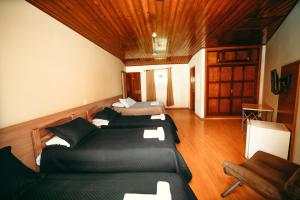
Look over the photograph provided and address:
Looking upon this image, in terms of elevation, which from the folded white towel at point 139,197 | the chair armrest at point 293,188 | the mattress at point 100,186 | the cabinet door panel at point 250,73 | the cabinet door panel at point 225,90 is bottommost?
the mattress at point 100,186

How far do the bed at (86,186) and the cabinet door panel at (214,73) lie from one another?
13.8 ft

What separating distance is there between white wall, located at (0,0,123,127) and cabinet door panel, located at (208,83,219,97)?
391cm

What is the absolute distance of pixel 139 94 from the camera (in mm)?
7051

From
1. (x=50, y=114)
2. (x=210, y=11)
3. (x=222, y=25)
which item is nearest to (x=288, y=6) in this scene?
(x=222, y=25)

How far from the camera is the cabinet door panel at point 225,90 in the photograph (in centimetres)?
486

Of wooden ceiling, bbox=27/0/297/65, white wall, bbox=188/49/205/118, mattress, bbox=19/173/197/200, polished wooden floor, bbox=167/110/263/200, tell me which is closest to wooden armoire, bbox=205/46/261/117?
white wall, bbox=188/49/205/118

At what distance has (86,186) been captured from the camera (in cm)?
128

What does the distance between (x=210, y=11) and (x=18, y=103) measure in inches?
117

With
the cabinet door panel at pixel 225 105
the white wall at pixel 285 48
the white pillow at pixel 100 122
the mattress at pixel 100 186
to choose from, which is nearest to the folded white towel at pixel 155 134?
the mattress at pixel 100 186

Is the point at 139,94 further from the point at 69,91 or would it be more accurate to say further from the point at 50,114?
the point at 50,114

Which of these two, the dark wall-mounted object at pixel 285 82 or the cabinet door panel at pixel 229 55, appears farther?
the cabinet door panel at pixel 229 55

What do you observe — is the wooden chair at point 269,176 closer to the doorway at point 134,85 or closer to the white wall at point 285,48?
the white wall at point 285,48

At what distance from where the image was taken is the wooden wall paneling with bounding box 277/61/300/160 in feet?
7.80

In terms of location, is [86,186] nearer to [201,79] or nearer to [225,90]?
[201,79]
